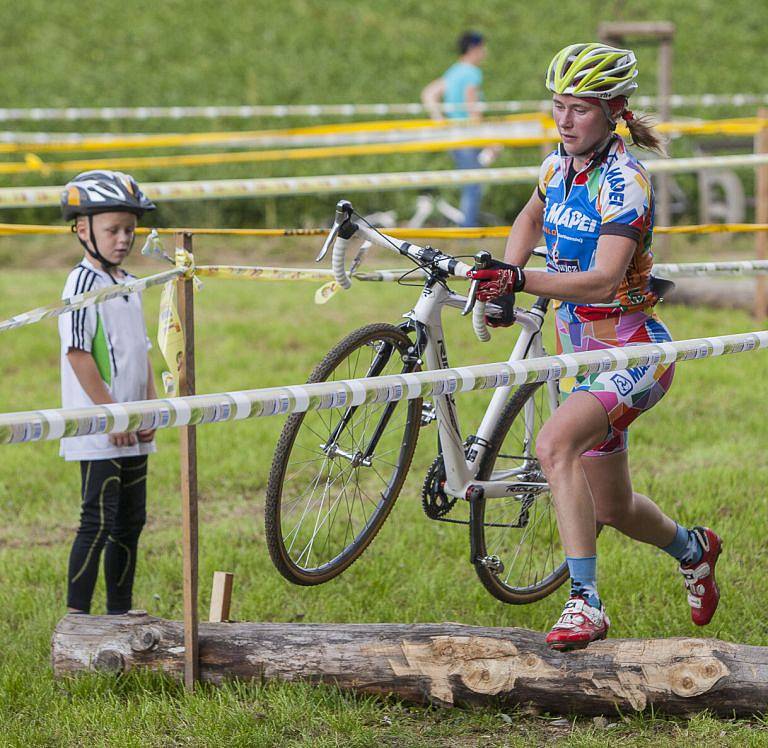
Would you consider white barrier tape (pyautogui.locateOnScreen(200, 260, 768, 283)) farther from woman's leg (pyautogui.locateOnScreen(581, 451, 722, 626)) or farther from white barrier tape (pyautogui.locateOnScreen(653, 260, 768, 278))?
woman's leg (pyautogui.locateOnScreen(581, 451, 722, 626))

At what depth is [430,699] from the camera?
411cm

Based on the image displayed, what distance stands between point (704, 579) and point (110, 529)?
2287 millimetres

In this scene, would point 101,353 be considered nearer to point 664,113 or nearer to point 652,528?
point 652,528

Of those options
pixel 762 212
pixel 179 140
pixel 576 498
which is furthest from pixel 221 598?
pixel 179 140

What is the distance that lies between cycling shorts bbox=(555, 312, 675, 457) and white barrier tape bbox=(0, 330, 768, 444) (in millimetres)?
159

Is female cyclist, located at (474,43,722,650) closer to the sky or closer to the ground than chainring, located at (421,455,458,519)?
closer to the sky

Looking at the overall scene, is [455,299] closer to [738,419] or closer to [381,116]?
[738,419]

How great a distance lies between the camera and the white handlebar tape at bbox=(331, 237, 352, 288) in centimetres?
405

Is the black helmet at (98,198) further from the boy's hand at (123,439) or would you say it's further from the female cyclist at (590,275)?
the female cyclist at (590,275)

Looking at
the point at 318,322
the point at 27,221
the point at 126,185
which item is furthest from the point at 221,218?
the point at 126,185

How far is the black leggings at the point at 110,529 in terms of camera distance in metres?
4.83

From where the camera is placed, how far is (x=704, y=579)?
182 inches

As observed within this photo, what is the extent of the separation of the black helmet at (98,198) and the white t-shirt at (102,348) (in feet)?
0.69

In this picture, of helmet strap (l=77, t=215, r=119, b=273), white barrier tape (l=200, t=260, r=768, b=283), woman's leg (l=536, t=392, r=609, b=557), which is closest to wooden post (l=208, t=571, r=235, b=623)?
white barrier tape (l=200, t=260, r=768, b=283)
